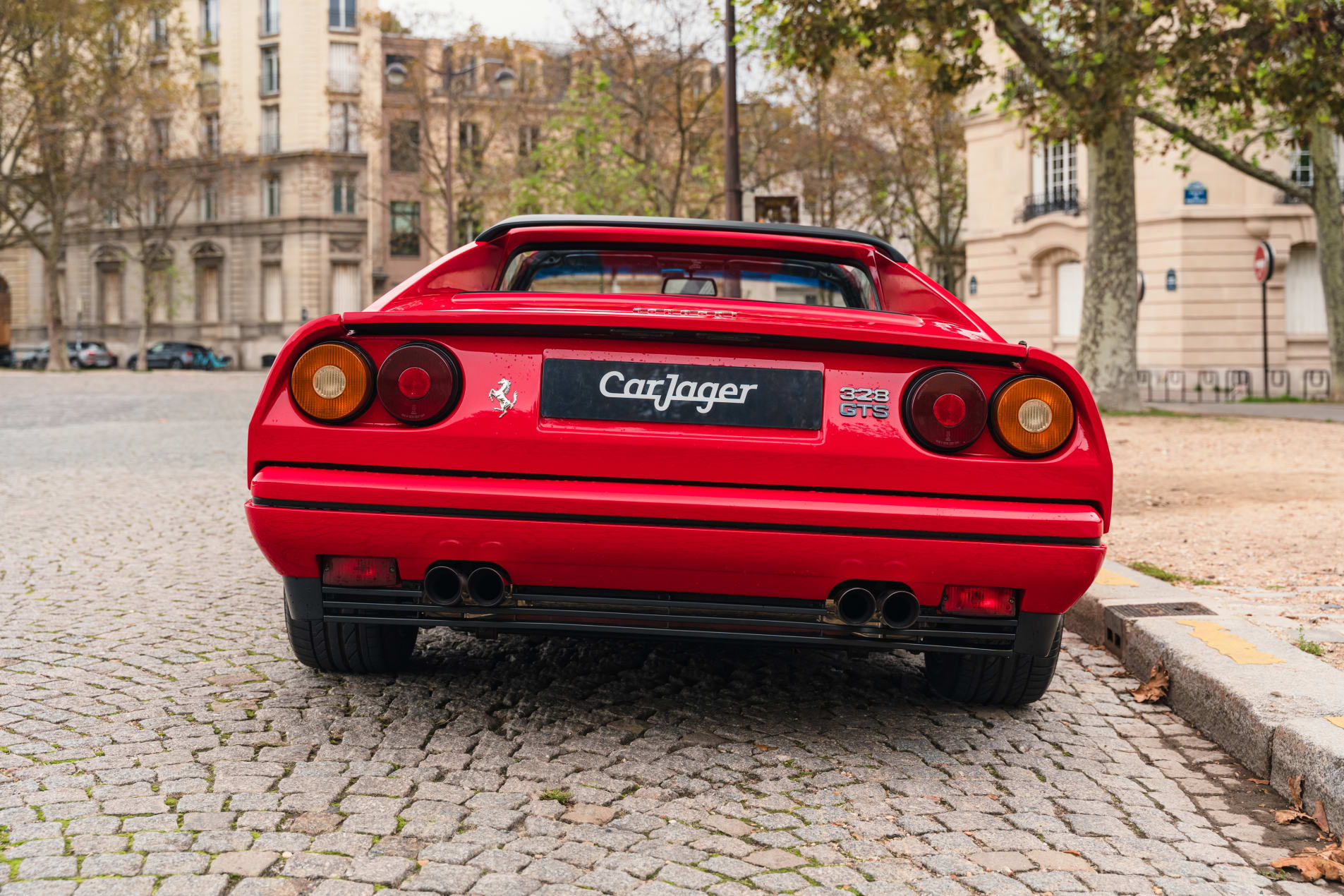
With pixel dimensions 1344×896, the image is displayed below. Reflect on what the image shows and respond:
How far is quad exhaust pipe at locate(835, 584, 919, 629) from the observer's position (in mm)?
3326

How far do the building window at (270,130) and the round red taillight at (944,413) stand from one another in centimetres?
6333

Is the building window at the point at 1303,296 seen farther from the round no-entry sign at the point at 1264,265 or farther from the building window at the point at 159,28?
the building window at the point at 159,28

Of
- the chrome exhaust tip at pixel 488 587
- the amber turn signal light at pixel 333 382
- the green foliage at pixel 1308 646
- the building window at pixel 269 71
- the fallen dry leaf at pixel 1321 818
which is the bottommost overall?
the fallen dry leaf at pixel 1321 818

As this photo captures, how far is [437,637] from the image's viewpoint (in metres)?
4.88

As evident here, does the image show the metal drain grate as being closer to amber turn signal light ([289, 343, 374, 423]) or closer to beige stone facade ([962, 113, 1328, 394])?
amber turn signal light ([289, 343, 374, 423])

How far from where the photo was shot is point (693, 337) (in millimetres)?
3320

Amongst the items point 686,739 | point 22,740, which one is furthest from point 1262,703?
point 22,740

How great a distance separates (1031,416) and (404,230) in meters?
61.9

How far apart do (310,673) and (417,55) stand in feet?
198

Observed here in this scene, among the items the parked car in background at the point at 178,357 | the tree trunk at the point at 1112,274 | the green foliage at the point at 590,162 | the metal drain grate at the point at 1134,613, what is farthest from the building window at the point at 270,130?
the metal drain grate at the point at 1134,613

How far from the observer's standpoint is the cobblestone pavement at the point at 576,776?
8.91 ft

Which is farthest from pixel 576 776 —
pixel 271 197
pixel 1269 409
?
pixel 271 197

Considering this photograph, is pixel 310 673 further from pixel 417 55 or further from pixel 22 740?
pixel 417 55

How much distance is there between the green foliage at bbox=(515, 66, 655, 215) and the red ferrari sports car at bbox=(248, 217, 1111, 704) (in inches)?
987
